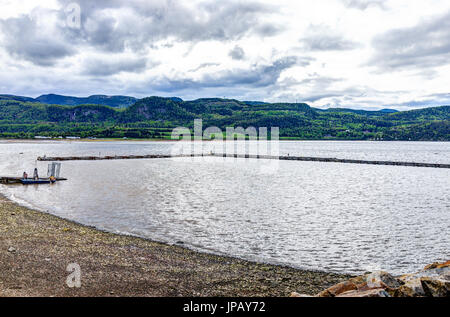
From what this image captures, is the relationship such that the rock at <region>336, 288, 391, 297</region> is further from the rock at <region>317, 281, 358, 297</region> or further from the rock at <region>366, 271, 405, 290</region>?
the rock at <region>366, 271, 405, 290</region>

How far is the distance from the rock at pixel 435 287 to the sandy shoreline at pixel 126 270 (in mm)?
5491

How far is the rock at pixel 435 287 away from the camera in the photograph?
33.4 feet

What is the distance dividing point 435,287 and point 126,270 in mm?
12661

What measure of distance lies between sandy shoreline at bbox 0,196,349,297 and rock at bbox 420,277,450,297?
5491mm

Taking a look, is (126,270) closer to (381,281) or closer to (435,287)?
(381,281)

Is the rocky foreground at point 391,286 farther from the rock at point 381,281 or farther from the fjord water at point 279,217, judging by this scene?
the fjord water at point 279,217

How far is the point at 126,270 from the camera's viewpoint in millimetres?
16609

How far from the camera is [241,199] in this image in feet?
146

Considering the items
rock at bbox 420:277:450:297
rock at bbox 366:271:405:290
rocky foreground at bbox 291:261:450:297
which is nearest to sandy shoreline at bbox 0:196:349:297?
rocky foreground at bbox 291:261:450:297

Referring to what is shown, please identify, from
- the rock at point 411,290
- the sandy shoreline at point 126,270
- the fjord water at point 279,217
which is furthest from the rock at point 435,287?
the fjord water at point 279,217

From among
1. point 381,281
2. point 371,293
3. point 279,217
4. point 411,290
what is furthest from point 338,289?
point 279,217
